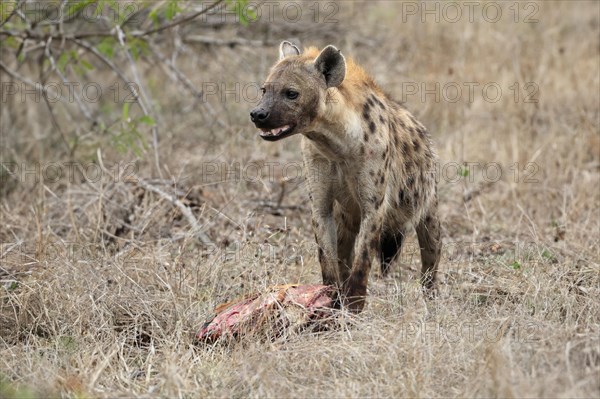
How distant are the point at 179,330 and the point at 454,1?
8.01m

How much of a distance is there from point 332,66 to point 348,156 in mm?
A: 478

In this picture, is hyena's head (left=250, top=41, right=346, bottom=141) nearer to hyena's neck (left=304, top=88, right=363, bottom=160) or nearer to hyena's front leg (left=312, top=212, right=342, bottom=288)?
hyena's neck (left=304, top=88, right=363, bottom=160)

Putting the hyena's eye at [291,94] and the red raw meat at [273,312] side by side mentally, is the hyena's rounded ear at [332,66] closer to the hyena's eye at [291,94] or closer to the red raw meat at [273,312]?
the hyena's eye at [291,94]

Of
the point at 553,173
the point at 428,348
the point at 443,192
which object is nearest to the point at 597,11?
the point at 553,173

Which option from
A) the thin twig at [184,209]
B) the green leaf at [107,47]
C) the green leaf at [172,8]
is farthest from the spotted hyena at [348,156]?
the green leaf at [107,47]

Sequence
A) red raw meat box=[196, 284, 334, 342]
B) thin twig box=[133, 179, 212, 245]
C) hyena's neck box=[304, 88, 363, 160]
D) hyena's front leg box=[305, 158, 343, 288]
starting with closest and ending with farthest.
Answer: red raw meat box=[196, 284, 334, 342] → hyena's neck box=[304, 88, 363, 160] → hyena's front leg box=[305, 158, 343, 288] → thin twig box=[133, 179, 212, 245]

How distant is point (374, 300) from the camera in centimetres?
500

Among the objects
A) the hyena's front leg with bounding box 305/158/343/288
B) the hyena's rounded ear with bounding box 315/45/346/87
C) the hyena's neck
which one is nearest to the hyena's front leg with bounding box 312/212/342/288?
the hyena's front leg with bounding box 305/158/343/288

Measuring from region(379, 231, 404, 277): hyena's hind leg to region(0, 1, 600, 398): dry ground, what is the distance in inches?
4.4

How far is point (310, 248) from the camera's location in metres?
5.69

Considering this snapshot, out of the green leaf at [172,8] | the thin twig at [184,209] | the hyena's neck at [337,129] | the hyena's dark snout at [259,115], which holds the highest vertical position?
the green leaf at [172,8]

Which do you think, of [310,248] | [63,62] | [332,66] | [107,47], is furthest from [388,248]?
[63,62]

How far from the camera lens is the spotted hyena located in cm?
470

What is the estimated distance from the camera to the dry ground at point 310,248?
3.95 metres
